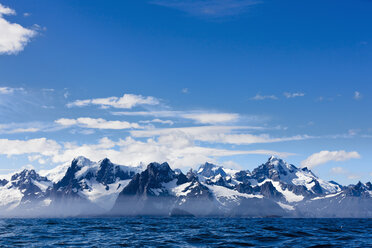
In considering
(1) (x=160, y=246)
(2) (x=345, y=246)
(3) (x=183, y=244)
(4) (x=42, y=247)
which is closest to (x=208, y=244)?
(3) (x=183, y=244)

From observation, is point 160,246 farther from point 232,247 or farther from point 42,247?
point 42,247

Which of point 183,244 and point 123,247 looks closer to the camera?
point 123,247

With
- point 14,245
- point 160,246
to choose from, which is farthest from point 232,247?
point 14,245

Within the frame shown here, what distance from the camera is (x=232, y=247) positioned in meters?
59.3

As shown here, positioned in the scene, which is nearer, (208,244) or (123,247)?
(123,247)

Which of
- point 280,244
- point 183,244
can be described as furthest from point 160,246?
point 280,244

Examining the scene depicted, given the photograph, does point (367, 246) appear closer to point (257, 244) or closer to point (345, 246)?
point (345, 246)

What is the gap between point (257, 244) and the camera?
208 feet

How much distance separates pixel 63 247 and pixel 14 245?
27.8 ft

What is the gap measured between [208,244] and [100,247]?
17515 mm

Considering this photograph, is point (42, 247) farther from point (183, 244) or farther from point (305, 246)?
point (305, 246)

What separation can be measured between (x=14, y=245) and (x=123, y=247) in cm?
1734

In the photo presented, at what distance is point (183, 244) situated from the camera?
65250 millimetres

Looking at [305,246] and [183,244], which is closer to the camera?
[305,246]
